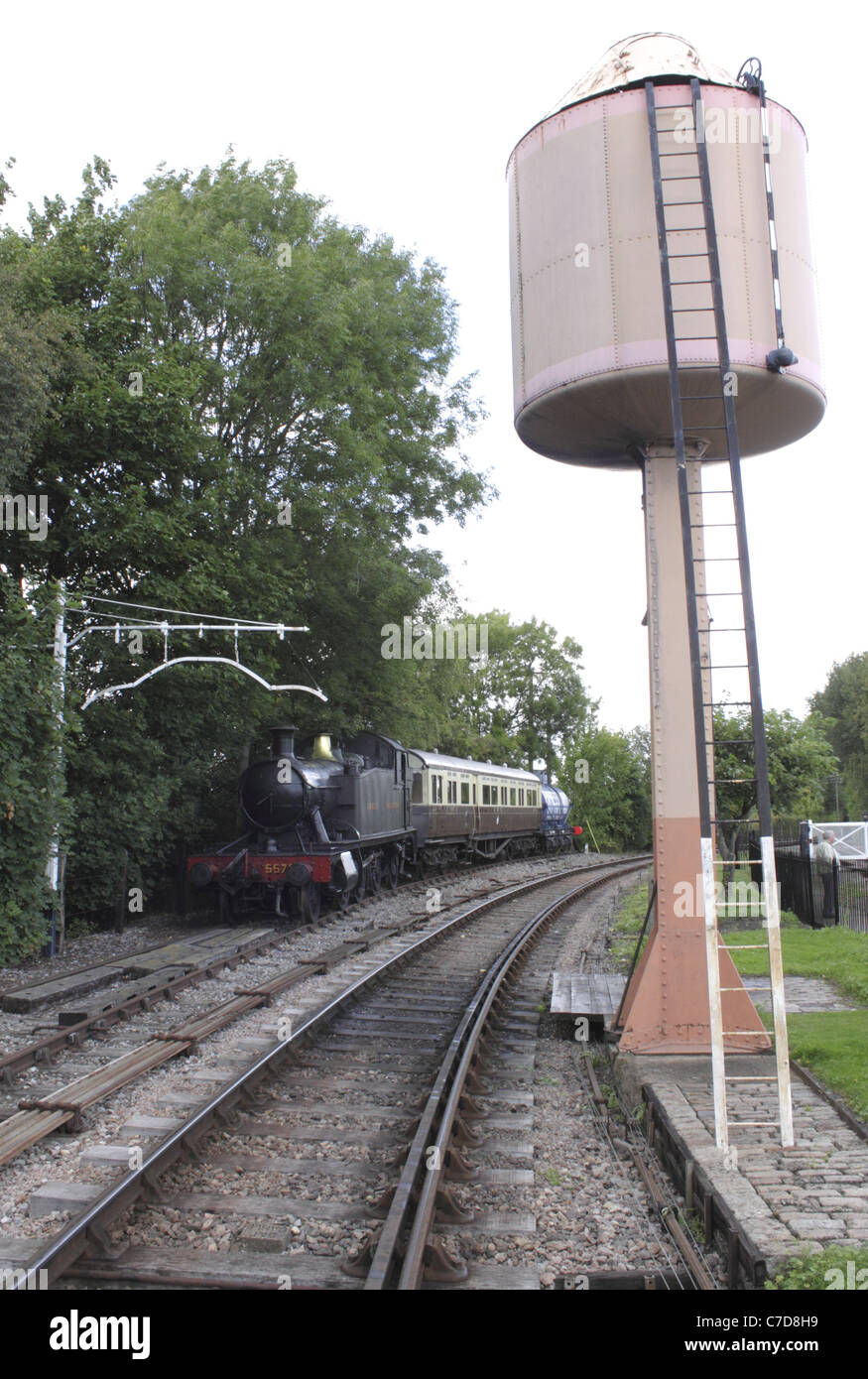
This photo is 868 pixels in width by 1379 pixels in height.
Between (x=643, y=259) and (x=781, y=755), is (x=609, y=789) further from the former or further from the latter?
(x=643, y=259)

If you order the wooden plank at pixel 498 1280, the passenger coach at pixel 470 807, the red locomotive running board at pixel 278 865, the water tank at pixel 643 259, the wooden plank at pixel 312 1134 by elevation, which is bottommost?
the wooden plank at pixel 498 1280

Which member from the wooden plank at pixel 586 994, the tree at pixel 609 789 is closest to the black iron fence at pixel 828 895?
the wooden plank at pixel 586 994

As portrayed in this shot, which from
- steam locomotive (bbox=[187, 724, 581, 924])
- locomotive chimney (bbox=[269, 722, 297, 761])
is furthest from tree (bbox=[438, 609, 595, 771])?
locomotive chimney (bbox=[269, 722, 297, 761])

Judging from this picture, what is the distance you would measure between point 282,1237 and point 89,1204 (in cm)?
100

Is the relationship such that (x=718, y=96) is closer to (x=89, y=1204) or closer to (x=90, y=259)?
(x=89, y=1204)

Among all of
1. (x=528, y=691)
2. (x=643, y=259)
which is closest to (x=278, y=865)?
(x=643, y=259)

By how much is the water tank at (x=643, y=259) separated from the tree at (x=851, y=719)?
56.1 m

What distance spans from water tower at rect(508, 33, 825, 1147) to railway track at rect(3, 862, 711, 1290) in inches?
68.2

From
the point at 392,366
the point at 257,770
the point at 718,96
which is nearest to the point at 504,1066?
the point at 718,96

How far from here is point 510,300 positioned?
8.87 metres

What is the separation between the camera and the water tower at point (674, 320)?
747 centimetres

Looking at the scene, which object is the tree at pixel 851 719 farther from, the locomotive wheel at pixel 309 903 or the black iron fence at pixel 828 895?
the locomotive wheel at pixel 309 903

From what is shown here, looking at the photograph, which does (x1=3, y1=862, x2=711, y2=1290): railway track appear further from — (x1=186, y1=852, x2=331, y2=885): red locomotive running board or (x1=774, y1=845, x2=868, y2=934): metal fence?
(x1=774, y1=845, x2=868, y2=934): metal fence
